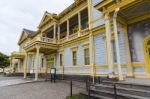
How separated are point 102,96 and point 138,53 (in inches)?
185

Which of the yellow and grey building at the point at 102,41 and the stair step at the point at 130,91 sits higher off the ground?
the yellow and grey building at the point at 102,41

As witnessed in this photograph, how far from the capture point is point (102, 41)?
11.7 meters

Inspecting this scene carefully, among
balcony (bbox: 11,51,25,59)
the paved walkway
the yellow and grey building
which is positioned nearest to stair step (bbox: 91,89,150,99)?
the yellow and grey building

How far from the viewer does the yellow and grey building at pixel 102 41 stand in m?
8.19

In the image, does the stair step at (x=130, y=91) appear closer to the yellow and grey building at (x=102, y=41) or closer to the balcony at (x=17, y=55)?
the yellow and grey building at (x=102, y=41)

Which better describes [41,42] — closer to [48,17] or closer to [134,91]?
[48,17]

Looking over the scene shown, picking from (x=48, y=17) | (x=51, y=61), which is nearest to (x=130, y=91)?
(x=51, y=61)

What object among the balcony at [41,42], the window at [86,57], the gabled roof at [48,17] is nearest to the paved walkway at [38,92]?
the window at [86,57]

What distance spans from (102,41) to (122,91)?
6.39m

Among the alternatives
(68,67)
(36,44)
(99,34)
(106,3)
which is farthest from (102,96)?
(36,44)

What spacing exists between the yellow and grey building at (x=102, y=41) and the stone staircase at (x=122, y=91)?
1.31 meters

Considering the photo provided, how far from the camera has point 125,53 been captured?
9758mm

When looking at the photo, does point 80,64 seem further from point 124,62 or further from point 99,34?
point 124,62

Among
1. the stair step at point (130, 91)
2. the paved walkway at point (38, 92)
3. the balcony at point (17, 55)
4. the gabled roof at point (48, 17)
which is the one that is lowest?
the paved walkway at point (38, 92)
